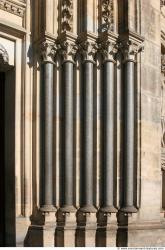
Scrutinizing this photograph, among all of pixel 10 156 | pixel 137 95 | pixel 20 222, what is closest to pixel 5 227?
pixel 20 222

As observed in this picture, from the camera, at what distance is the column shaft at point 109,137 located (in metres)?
7.28

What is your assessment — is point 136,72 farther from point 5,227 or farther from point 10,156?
point 5,227

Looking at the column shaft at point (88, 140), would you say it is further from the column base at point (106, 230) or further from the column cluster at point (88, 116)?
the column base at point (106, 230)

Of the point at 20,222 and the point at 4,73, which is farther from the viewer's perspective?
the point at 4,73

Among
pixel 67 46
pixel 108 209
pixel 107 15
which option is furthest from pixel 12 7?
pixel 108 209

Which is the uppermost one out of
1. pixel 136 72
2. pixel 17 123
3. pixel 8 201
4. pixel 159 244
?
pixel 136 72

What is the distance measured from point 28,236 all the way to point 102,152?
1.60 metres

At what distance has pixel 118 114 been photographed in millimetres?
7480

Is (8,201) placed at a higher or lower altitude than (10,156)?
lower

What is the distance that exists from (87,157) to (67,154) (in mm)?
290

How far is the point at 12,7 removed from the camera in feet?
24.5

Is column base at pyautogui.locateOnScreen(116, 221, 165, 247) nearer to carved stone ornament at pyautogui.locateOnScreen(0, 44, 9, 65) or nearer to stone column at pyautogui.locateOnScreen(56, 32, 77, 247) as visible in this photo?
stone column at pyautogui.locateOnScreen(56, 32, 77, 247)

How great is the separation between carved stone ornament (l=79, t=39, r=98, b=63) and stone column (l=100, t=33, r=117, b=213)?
0.42 ft

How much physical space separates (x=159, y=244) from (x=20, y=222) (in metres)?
2.07
